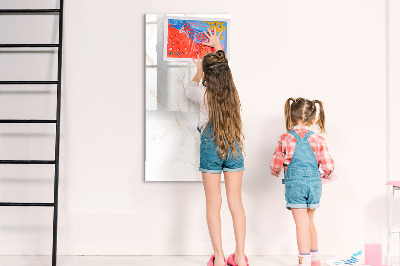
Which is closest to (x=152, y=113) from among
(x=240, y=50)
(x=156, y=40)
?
(x=156, y=40)

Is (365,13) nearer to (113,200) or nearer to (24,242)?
(113,200)

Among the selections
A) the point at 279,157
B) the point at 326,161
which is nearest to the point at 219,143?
the point at 279,157

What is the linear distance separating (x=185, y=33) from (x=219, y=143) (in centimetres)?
93

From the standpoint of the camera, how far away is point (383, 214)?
3281 millimetres

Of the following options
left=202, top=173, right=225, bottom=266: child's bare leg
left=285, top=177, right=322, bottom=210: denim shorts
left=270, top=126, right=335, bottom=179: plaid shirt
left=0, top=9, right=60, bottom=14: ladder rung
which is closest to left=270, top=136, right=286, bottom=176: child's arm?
left=270, top=126, right=335, bottom=179: plaid shirt

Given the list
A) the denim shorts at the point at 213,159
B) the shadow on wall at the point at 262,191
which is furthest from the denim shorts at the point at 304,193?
the shadow on wall at the point at 262,191

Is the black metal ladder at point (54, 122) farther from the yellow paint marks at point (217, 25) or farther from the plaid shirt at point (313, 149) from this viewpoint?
the plaid shirt at point (313, 149)

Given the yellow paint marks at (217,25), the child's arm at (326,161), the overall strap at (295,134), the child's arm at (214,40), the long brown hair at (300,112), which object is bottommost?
the child's arm at (326,161)

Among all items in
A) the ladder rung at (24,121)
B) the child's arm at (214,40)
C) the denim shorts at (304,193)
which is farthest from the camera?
the child's arm at (214,40)

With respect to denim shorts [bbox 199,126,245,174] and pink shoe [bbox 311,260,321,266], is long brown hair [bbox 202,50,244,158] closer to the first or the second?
denim shorts [bbox 199,126,245,174]

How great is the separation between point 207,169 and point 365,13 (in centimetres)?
161

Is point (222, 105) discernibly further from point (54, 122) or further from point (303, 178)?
point (54, 122)

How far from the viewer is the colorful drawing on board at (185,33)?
10.7 feet

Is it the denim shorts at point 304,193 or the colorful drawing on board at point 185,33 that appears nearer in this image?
the denim shorts at point 304,193
